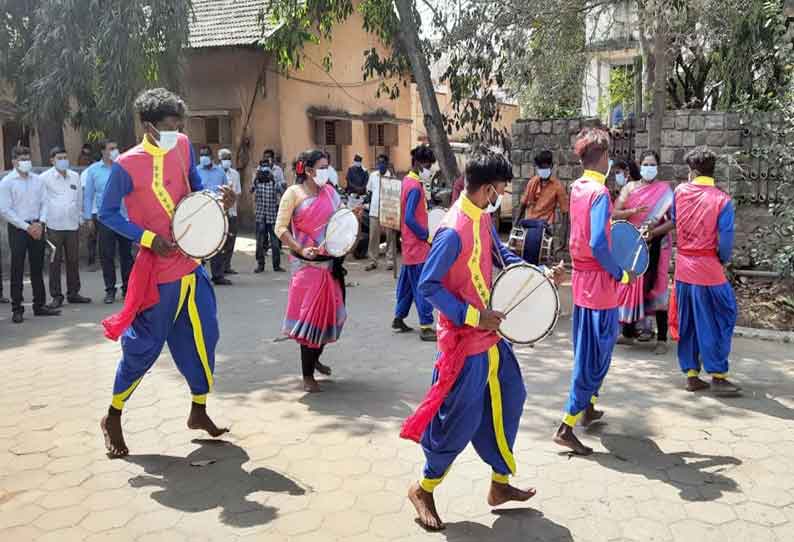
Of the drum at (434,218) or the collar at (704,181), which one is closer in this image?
the collar at (704,181)

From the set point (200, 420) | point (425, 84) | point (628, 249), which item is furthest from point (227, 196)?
point (425, 84)

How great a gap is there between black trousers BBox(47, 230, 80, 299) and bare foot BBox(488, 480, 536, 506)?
7.03 metres

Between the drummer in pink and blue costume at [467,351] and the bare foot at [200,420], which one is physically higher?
the drummer in pink and blue costume at [467,351]

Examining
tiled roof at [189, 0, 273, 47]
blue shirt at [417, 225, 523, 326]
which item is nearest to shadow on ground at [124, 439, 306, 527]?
blue shirt at [417, 225, 523, 326]

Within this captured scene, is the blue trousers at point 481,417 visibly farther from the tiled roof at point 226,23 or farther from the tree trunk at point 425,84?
the tiled roof at point 226,23

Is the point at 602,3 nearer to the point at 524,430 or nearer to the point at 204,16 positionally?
the point at 524,430

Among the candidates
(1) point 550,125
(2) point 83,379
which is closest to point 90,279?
(2) point 83,379

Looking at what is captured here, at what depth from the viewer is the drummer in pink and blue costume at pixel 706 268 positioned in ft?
18.0

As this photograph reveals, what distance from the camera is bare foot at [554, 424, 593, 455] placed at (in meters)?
4.57

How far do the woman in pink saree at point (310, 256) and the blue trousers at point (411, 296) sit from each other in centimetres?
176

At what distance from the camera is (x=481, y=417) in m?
3.64

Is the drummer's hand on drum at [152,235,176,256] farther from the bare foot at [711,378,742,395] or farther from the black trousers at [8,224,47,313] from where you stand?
the black trousers at [8,224,47,313]

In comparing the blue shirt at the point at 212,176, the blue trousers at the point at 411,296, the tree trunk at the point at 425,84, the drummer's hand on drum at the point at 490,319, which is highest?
the tree trunk at the point at 425,84

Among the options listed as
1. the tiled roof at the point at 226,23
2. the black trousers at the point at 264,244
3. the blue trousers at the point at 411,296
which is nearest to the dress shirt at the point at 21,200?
the black trousers at the point at 264,244
